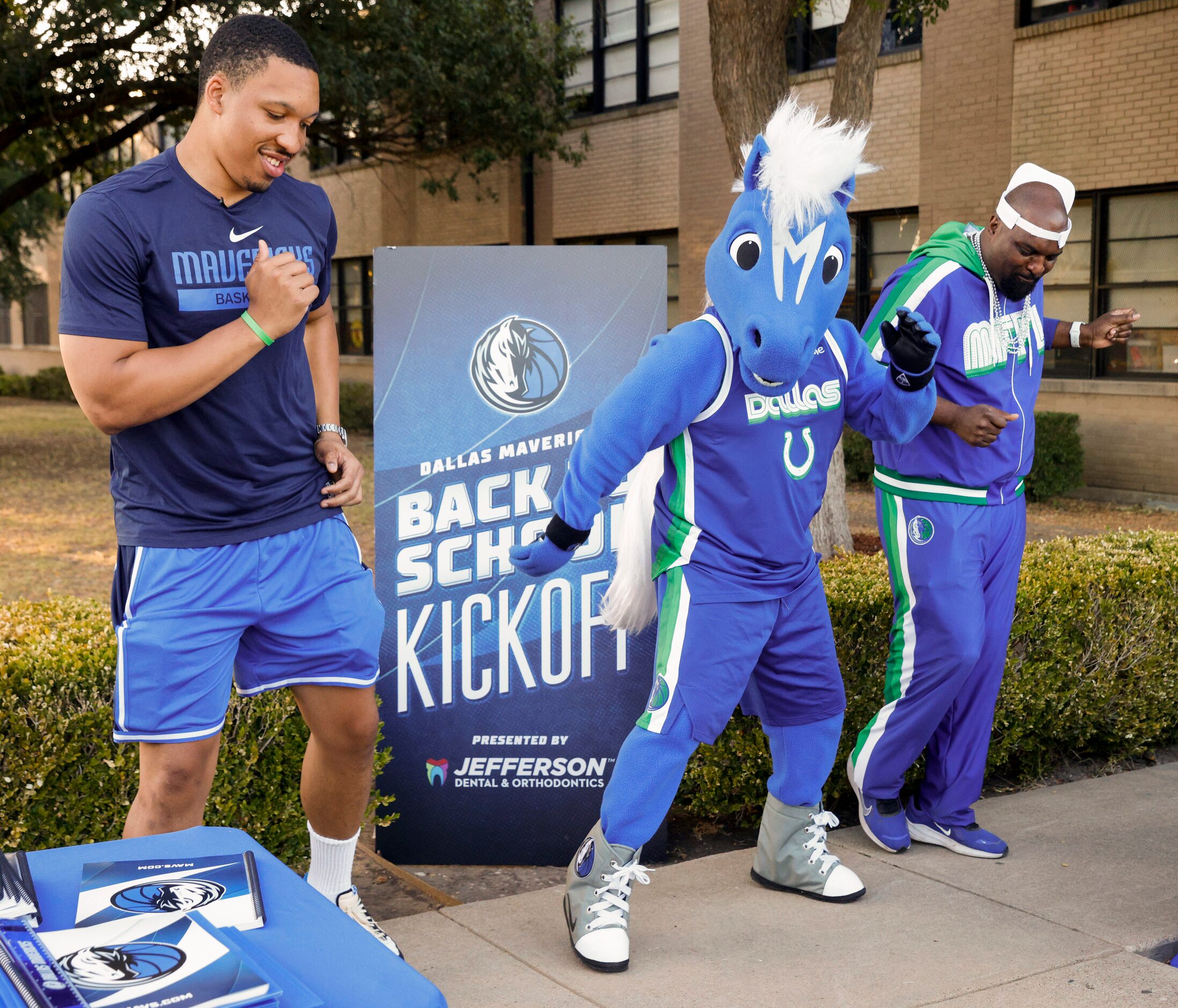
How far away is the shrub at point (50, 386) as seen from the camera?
106 ft

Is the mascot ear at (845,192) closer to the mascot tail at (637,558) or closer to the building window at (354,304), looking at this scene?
the mascot tail at (637,558)

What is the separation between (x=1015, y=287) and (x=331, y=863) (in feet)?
8.39

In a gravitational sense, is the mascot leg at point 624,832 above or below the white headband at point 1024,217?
below

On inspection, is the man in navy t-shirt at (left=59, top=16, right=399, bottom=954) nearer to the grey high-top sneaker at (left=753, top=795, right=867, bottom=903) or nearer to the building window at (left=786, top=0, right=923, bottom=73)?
the grey high-top sneaker at (left=753, top=795, right=867, bottom=903)

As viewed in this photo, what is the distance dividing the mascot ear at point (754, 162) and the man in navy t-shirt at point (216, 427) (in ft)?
3.48

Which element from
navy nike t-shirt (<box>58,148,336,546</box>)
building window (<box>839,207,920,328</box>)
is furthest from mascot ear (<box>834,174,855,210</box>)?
building window (<box>839,207,920,328</box>)

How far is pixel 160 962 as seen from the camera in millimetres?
1322

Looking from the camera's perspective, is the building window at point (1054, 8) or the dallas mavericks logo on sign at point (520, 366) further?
the building window at point (1054, 8)

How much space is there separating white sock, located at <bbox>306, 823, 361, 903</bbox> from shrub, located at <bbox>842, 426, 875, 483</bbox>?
11898 millimetres

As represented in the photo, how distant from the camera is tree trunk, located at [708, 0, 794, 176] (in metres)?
7.28

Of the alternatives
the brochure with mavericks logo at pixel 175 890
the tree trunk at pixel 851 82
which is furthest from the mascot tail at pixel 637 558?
the tree trunk at pixel 851 82

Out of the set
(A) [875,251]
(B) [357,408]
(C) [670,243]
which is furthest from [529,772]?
(B) [357,408]

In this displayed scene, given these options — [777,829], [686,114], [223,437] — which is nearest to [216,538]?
[223,437]

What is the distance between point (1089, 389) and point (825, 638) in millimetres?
11734
